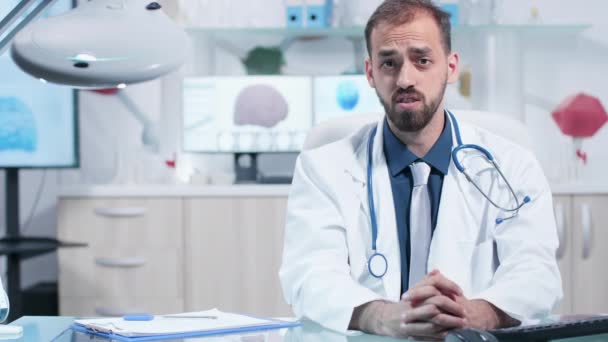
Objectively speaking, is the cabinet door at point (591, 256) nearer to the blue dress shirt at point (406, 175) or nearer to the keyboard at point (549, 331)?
the blue dress shirt at point (406, 175)

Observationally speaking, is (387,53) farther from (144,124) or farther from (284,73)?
(144,124)

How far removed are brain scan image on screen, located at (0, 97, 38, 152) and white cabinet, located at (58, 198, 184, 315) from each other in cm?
28

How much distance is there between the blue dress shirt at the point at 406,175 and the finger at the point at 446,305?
305mm

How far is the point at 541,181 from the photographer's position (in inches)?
71.9

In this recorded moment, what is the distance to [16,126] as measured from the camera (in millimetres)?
3502

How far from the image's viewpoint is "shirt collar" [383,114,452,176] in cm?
182

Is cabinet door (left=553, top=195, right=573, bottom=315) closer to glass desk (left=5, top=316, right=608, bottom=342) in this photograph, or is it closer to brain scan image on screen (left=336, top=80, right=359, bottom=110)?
brain scan image on screen (left=336, top=80, right=359, bottom=110)

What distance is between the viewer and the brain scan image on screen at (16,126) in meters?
3.49

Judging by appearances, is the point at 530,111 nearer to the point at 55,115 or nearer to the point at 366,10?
the point at 366,10

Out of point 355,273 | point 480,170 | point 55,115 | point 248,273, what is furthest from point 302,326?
point 55,115

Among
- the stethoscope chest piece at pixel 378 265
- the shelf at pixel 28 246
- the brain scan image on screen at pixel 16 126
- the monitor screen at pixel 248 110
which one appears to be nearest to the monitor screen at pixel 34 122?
the brain scan image on screen at pixel 16 126

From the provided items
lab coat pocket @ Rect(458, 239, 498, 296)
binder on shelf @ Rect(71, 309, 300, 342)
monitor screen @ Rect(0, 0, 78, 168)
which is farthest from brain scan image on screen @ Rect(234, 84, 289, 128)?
binder on shelf @ Rect(71, 309, 300, 342)

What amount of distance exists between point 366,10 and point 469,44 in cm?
49

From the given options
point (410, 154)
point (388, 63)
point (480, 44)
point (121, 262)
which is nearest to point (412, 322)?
point (410, 154)
